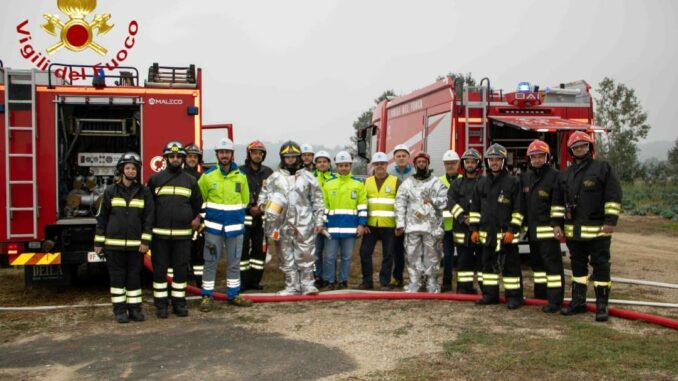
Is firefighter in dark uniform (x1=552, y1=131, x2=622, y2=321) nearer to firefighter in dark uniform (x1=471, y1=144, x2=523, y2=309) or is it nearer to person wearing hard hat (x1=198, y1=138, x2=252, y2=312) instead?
firefighter in dark uniform (x1=471, y1=144, x2=523, y2=309)

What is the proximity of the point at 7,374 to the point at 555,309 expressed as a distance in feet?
17.1

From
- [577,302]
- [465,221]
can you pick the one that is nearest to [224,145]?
[465,221]

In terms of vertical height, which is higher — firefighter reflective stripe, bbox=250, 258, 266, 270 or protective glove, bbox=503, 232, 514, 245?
protective glove, bbox=503, 232, 514, 245

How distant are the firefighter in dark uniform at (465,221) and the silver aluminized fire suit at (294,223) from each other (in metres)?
1.66

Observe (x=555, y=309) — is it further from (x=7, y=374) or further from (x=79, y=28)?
(x=79, y=28)

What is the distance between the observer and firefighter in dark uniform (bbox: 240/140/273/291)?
26.1 ft

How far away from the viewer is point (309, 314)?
6.59 meters

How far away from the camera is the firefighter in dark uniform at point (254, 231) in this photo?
7949 mm

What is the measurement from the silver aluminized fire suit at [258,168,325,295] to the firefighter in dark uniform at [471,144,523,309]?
6.51 feet

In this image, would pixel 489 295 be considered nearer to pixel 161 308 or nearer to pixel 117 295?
pixel 161 308

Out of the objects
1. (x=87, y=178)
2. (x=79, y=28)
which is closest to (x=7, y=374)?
(x=87, y=178)

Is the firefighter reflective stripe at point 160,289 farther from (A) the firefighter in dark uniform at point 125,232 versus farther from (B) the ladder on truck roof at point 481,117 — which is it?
(B) the ladder on truck roof at point 481,117

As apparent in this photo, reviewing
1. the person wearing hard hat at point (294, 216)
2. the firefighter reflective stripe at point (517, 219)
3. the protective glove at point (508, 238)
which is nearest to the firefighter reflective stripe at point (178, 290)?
Result: the person wearing hard hat at point (294, 216)

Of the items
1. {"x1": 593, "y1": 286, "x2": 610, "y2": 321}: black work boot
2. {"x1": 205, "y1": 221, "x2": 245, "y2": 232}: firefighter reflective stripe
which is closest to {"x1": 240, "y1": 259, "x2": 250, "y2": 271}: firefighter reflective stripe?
{"x1": 205, "y1": 221, "x2": 245, "y2": 232}: firefighter reflective stripe
